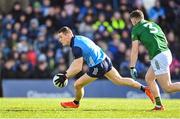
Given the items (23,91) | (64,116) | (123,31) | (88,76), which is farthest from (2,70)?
(64,116)

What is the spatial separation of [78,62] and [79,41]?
0.57 meters

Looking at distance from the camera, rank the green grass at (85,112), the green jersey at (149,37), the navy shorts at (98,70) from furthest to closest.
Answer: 1. the navy shorts at (98,70)
2. the green jersey at (149,37)
3. the green grass at (85,112)

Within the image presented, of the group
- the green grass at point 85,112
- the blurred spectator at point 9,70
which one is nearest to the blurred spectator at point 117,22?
the blurred spectator at point 9,70

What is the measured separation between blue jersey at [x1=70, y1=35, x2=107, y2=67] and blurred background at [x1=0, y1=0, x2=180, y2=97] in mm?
9161

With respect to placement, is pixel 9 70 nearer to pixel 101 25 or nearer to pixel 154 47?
pixel 101 25

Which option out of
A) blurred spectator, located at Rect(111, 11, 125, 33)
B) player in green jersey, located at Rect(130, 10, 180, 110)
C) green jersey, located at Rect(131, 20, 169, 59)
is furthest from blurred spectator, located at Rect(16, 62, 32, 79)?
green jersey, located at Rect(131, 20, 169, 59)

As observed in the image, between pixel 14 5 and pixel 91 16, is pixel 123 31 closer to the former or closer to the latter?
pixel 91 16

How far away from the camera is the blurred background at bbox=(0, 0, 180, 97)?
2520 centimetres

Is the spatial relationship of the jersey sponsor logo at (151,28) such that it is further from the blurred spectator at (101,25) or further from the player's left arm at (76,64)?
the blurred spectator at (101,25)

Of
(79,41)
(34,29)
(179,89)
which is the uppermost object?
(79,41)

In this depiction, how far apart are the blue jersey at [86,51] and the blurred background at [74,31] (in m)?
9.16

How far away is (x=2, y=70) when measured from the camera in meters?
26.1

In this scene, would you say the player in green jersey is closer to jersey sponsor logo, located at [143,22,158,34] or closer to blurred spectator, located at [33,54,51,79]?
jersey sponsor logo, located at [143,22,158,34]

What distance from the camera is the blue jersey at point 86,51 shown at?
1527cm
